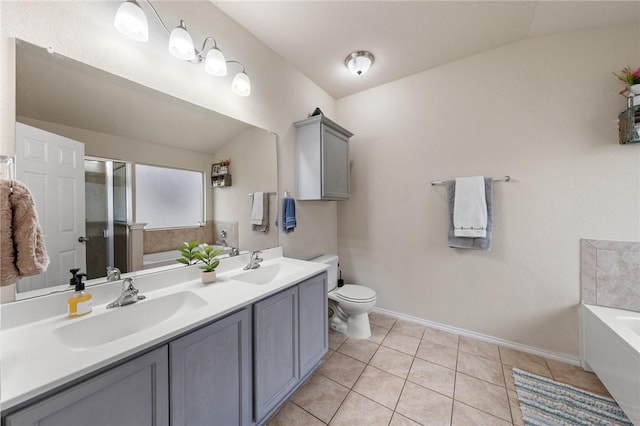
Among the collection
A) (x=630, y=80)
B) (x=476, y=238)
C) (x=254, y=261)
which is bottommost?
(x=254, y=261)

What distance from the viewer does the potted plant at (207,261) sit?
137 centimetres

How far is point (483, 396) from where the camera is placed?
1482 mm

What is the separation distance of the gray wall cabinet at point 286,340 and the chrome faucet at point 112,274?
0.70m

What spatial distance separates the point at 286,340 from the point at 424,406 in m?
0.97

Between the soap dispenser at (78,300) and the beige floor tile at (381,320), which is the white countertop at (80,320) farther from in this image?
the beige floor tile at (381,320)

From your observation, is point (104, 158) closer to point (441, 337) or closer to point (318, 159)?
point (318, 159)

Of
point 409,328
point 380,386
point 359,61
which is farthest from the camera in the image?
point 409,328

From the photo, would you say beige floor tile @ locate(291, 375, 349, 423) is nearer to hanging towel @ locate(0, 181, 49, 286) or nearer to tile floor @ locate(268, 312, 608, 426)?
tile floor @ locate(268, 312, 608, 426)

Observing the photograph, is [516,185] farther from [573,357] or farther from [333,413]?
[333,413]

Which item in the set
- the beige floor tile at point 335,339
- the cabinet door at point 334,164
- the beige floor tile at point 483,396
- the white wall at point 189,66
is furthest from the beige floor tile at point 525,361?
the cabinet door at point 334,164

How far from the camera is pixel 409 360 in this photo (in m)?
1.84

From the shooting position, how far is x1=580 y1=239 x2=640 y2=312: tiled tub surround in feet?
5.12

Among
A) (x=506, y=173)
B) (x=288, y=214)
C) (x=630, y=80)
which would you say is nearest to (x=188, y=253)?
(x=288, y=214)

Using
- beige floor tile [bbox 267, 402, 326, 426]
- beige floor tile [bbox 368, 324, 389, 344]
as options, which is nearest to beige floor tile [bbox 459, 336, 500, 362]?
beige floor tile [bbox 368, 324, 389, 344]
